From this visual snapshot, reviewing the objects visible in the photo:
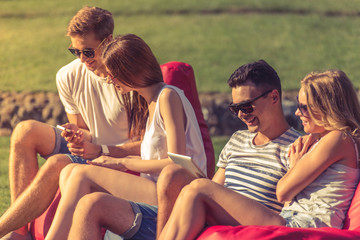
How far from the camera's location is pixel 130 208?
12.7 ft

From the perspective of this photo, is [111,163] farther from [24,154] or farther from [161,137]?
[24,154]

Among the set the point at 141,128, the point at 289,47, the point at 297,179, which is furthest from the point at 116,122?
the point at 289,47

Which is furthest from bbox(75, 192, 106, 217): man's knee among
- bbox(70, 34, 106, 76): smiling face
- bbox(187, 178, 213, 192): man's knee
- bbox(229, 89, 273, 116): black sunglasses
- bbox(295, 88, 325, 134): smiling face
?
bbox(70, 34, 106, 76): smiling face

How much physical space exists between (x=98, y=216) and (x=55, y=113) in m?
6.86

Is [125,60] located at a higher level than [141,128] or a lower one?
higher

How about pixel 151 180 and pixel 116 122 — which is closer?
pixel 151 180

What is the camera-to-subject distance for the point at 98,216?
376 cm

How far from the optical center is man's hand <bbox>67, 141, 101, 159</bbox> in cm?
476

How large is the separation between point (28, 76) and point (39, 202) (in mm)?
10354

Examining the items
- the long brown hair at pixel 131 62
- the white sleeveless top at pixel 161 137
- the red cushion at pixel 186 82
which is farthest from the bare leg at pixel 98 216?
the red cushion at pixel 186 82

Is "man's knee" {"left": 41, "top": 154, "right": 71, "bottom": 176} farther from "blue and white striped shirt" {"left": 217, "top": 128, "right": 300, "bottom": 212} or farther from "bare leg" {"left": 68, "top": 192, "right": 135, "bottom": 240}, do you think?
"blue and white striped shirt" {"left": 217, "top": 128, "right": 300, "bottom": 212}

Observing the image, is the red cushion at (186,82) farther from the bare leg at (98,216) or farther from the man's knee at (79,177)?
the bare leg at (98,216)

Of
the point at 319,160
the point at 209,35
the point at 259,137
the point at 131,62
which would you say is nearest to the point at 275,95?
the point at 259,137

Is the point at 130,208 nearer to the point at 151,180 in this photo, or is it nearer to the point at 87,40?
the point at 151,180
